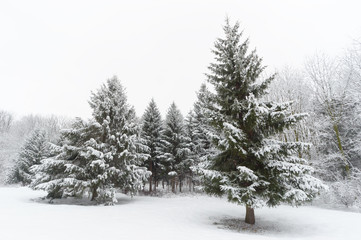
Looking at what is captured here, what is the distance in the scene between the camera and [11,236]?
456 centimetres

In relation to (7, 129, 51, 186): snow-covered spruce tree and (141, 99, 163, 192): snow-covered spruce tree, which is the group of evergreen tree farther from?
(7, 129, 51, 186): snow-covered spruce tree

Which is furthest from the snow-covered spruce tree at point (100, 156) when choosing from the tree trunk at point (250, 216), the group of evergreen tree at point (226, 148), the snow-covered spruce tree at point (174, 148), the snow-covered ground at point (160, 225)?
the snow-covered spruce tree at point (174, 148)

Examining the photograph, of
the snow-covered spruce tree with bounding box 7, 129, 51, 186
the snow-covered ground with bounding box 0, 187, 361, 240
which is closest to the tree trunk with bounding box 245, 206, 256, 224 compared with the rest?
the snow-covered ground with bounding box 0, 187, 361, 240

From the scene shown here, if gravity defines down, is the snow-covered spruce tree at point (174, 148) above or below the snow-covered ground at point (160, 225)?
above

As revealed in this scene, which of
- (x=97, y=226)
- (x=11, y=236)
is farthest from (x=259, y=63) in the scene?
(x=11, y=236)

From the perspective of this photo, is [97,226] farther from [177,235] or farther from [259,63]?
[259,63]

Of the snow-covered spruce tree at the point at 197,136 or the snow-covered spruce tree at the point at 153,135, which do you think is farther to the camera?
the snow-covered spruce tree at the point at 153,135

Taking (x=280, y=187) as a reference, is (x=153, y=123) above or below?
above

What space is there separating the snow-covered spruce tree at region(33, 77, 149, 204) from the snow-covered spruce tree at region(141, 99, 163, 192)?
8.68 meters

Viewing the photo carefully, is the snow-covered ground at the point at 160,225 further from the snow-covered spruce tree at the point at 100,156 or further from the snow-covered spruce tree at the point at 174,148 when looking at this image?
the snow-covered spruce tree at the point at 174,148

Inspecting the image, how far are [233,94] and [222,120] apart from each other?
163 cm

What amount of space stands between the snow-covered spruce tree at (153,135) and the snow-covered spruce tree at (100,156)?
8.68m

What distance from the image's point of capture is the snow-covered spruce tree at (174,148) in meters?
22.5

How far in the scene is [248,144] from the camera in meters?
9.43
